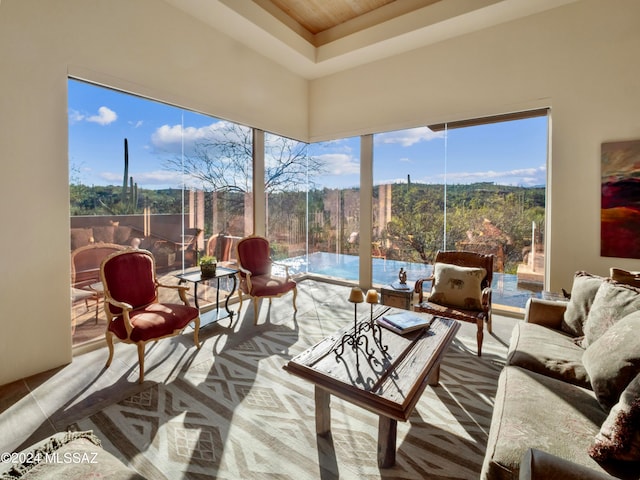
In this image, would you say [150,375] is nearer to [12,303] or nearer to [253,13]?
[12,303]

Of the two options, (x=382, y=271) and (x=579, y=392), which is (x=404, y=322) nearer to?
(x=579, y=392)

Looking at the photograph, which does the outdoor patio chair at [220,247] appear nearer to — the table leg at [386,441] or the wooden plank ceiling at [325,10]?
the wooden plank ceiling at [325,10]

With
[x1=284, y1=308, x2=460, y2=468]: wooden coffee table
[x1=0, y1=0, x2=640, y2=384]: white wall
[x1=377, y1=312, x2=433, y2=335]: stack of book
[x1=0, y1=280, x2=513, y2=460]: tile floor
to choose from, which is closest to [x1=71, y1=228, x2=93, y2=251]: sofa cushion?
[x1=0, y1=0, x2=640, y2=384]: white wall

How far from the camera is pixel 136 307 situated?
3.06 m

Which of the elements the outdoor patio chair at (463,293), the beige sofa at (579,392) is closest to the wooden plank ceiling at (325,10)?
the outdoor patio chair at (463,293)

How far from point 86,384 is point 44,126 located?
88.1 inches

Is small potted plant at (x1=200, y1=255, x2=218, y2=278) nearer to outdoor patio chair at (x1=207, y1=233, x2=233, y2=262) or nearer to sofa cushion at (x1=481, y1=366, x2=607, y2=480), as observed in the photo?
outdoor patio chair at (x1=207, y1=233, x2=233, y2=262)

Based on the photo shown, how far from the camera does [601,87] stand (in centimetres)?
357

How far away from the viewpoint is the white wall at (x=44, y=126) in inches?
Result: 105

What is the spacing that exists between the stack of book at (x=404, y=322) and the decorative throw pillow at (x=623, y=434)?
4.02 feet

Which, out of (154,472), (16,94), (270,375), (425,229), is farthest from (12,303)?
(425,229)

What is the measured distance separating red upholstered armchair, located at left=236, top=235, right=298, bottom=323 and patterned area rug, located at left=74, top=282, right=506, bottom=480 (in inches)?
43.3

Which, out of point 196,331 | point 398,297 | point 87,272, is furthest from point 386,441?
point 87,272

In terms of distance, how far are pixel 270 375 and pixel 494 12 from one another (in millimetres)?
4722
